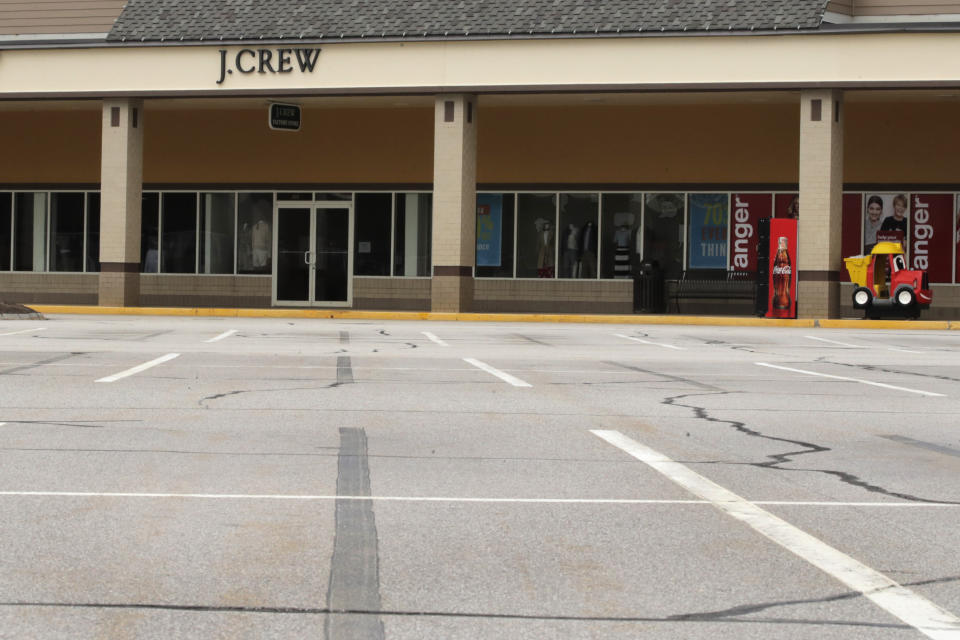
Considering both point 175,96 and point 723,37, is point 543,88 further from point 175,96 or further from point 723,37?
point 175,96

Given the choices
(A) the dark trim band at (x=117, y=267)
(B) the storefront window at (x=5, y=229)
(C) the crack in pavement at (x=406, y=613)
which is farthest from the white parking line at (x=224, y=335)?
(C) the crack in pavement at (x=406, y=613)

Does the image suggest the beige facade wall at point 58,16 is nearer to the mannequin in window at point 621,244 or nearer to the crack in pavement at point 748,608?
the mannequin in window at point 621,244

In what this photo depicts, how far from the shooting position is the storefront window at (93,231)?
37062mm

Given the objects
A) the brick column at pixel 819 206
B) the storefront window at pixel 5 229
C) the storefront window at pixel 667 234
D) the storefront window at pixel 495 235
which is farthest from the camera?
the storefront window at pixel 5 229

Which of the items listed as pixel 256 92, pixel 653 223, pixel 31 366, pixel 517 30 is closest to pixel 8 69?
pixel 256 92

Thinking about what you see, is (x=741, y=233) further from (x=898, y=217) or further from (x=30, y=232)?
(x=30, y=232)

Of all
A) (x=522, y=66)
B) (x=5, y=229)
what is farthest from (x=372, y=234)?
(x=5, y=229)

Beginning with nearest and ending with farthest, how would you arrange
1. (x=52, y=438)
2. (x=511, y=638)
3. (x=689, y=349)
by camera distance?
1. (x=511, y=638)
2. (x=52, y=438)
3. (x=689, y=349)

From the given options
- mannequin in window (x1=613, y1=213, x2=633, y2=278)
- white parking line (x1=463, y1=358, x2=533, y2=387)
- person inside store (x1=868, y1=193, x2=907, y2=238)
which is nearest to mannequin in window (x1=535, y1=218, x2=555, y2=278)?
mannequin in window (x1=613, y1=213, x2=633, y2=278)

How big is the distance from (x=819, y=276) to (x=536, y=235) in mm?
8086

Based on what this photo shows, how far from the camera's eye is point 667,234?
3441cm

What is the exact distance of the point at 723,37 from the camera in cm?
3005

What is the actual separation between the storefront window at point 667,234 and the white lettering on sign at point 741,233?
137cm

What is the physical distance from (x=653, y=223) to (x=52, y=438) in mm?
26275
